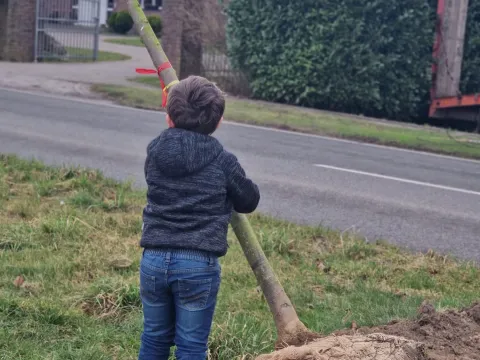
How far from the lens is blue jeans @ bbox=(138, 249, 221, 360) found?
3.41 meters

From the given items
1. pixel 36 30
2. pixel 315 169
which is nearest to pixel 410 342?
pixel 315 169

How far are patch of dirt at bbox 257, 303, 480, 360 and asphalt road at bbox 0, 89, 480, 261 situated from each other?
2.75 meters

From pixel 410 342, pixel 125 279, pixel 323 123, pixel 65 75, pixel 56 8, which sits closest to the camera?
pixel 410 342

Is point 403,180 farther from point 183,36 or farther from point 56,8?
→ point 56,8

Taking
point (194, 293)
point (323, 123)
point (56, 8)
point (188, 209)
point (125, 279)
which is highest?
point (56, 8)

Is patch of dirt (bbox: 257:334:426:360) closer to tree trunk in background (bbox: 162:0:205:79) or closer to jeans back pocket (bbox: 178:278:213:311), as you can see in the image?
jeans back pocket (bbox: 178:278:213:311)

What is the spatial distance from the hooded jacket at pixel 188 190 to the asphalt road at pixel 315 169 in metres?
3.83

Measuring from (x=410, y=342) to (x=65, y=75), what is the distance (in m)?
17.5

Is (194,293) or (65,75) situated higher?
(65,75)

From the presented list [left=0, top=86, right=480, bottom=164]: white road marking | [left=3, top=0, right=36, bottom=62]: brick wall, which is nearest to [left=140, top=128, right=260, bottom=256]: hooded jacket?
[left=0, top=86, right=480, bottom=164]: white road marking

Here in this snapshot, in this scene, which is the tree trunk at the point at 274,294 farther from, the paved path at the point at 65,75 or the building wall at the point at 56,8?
the building wall at the point at 56,8

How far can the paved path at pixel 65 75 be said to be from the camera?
59.3ft

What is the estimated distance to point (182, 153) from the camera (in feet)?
11.2

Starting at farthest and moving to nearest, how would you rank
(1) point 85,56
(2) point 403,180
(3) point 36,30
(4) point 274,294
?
(1) point 85,56
(3) point 36,30
(2) point 403,180
(4) point 274,294
